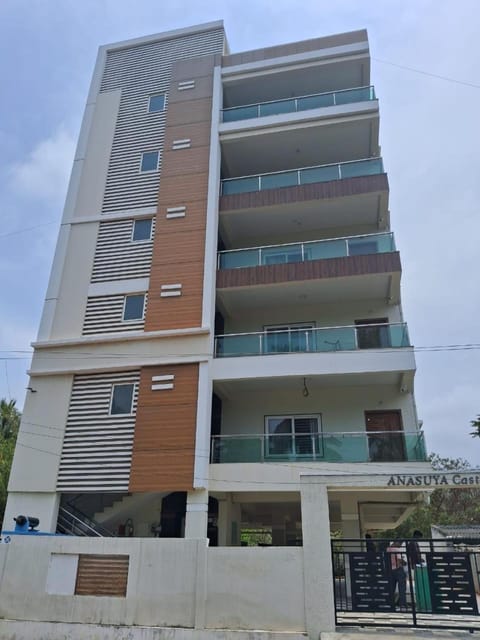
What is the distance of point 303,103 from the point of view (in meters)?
18.9

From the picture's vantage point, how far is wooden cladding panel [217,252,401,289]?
52.5 ft

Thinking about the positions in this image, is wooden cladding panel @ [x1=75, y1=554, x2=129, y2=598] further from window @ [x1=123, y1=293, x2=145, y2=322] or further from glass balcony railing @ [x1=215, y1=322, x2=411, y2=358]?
window @ [x1=123, y1=293, x2=145, y2=322]

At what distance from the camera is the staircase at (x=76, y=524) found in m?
14.3

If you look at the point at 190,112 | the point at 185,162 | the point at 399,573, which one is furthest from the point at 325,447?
the point at 190,112

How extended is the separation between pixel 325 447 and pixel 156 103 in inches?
602

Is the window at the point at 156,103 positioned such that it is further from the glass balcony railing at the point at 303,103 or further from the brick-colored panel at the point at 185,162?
the glass balcony railing at the point at 303,103

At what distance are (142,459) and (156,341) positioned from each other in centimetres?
366

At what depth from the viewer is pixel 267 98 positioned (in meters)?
21.2

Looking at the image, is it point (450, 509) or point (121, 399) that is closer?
point (121, 399)

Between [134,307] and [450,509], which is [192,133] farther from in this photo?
[450,509]

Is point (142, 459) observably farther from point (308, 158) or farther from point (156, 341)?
point (308, 158)

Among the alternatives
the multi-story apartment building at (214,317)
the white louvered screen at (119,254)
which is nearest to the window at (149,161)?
the multi-story apartment building at (214,317)

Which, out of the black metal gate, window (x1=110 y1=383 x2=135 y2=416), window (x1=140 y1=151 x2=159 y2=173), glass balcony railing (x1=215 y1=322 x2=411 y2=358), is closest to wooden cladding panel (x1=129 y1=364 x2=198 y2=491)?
window (x1=110 y1=383 x2=135 y2=416)

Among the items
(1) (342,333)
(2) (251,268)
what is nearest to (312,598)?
(1) (342,333)
